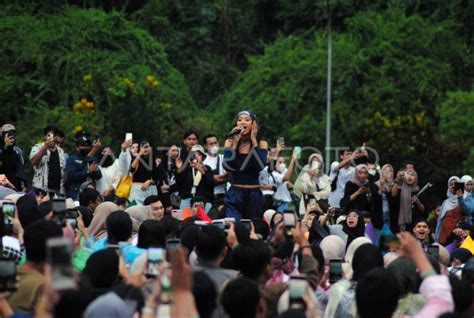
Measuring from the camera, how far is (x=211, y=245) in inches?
381

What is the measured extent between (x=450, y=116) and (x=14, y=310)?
3107 cm

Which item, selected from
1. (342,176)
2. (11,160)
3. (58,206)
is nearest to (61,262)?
(58,206)

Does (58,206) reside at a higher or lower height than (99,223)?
higher

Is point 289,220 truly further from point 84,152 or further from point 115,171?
point 115,171

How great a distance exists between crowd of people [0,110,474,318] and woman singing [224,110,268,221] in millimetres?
13

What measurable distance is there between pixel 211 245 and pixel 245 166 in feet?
19.9

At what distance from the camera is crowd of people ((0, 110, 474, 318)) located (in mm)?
7715

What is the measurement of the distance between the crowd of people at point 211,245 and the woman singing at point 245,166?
1 centimetres

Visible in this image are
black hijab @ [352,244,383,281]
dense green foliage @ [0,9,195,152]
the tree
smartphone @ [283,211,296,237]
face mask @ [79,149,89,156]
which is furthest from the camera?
the tree

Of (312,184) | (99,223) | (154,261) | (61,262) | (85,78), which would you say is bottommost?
(312,184)

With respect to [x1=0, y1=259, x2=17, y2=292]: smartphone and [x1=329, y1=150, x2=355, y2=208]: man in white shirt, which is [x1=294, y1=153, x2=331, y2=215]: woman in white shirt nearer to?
[x1=329, y1=150, x2=355, y2=208]: man in white shirt

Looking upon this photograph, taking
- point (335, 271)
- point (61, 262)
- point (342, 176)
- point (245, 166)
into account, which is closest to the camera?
point (61, 262)

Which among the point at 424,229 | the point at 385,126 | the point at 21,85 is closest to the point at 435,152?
the point at 385,126

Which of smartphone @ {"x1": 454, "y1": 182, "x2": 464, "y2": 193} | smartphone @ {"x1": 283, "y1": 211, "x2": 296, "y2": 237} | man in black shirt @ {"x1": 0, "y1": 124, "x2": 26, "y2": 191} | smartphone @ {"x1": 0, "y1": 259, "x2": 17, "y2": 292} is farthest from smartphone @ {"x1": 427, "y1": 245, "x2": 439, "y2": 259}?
smartphone @ {"x1": 454, "y1": 182, "x2": 464, "y2": 193}
